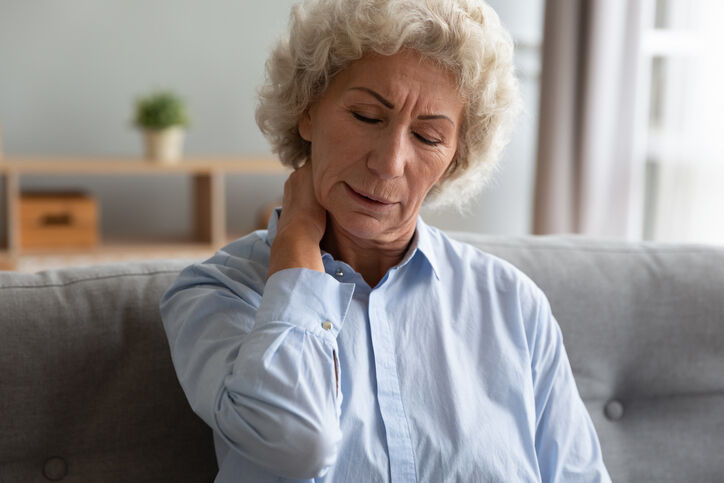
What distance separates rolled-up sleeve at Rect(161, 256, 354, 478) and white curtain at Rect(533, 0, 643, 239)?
7.98 ft

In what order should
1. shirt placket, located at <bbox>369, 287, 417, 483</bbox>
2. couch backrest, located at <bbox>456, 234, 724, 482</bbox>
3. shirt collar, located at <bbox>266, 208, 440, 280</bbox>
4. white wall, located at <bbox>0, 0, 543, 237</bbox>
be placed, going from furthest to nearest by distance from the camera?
white wall, located at <bbox>0, 0, 543, 237</bbox> → couch backrest, located at <bbox>456, 234, 724, 482</bbox> → shirt collar, located at <bbox>266, 208, 440, 280</bbox> → shirt placket, located at <bbox>369, 287, 417, 483</bbox>

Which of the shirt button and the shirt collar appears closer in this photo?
the shirt collar

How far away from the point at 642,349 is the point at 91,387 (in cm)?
93

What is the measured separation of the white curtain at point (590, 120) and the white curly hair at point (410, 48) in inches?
80.8

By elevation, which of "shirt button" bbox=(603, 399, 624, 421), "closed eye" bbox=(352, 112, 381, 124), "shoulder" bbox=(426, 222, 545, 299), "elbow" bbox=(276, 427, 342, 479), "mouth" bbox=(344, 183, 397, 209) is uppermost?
"closed eye" bbox=(352, 112, 381, 124)

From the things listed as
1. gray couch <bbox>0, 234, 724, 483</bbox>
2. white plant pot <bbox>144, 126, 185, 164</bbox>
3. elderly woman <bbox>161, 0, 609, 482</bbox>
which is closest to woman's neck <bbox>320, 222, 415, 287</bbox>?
elderly woman <bbox>161, 0, 609, 482</bbox>

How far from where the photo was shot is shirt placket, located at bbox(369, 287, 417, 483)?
1.16 metres

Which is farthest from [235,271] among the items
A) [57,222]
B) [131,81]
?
[131,81]

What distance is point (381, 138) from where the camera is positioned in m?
1.22

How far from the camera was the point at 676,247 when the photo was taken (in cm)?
167

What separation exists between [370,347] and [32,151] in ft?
9.60

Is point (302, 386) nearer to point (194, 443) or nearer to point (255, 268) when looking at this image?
point (255, 268)

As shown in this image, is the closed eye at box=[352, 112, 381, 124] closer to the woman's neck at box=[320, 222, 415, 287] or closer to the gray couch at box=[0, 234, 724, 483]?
the woman's neck at box=[320, 222, 415, 287]

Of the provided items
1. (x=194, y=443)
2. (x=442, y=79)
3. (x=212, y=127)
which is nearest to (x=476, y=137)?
(x=442, y=79)
